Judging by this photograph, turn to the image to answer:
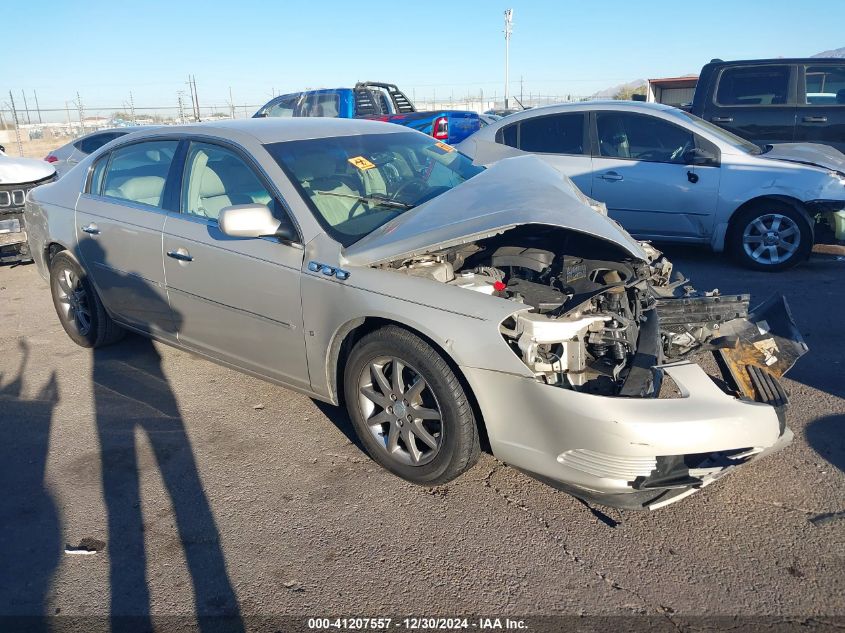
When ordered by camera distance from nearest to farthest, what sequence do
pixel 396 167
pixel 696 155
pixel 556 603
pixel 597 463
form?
pixel 556 603, pixel 597 463, pixel 396 167, pixel 696 155

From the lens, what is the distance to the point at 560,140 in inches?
289

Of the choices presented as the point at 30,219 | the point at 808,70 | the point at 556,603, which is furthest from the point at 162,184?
the point at 808,70

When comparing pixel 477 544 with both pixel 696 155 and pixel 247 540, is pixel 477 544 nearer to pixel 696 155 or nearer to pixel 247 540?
pixel 247 540

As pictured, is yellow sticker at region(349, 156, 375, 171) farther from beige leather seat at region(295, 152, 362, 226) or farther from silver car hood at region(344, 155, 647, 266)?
silver car hood at region(344, 155, 647, 266)

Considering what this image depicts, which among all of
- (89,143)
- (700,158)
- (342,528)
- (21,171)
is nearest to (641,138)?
(700,158)

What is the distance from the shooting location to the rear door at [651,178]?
6.74m

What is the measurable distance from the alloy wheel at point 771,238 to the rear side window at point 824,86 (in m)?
2.67

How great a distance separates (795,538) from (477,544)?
1.35 metres

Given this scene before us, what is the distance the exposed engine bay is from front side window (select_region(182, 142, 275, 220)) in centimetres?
121

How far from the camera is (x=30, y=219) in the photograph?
17.5ft

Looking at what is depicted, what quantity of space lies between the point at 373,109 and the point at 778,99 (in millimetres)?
7702

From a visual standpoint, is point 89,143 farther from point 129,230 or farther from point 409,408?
point 409,408

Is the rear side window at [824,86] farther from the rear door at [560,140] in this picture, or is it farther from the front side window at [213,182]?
the front side window at [213,182]

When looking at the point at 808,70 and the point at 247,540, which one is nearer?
the point at 247,540
